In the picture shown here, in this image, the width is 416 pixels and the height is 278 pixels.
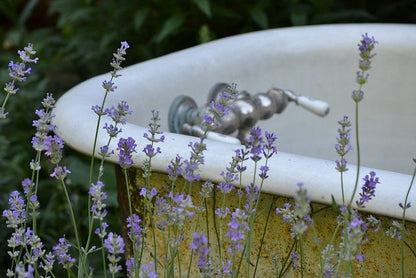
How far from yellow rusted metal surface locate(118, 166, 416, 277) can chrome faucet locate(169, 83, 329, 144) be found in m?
0.31

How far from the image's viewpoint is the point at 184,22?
257 centimetres

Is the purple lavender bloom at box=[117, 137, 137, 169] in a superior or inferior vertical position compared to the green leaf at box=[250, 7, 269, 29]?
inferior

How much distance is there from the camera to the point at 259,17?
2.44 metres

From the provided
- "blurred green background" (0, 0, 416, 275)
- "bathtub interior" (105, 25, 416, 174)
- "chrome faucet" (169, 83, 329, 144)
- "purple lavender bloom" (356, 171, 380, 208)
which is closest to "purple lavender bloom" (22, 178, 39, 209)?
"purple lavender bloom" (356, 171, 380, 208)

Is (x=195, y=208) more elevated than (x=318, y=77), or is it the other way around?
(x=318, y=77)

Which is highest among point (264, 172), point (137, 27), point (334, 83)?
point (137, 27)

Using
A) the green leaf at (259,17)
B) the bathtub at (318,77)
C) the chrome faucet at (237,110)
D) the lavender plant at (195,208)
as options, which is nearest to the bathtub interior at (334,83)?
the bathtub at (318,77)

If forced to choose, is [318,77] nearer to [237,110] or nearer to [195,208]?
[237,110]

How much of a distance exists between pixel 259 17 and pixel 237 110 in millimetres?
789

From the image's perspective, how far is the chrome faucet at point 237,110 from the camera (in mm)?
1673

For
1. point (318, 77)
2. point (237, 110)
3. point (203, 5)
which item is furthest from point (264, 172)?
point (203, 5)

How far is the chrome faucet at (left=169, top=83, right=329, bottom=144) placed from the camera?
167 cm

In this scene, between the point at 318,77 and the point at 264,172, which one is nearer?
the point at 264,172

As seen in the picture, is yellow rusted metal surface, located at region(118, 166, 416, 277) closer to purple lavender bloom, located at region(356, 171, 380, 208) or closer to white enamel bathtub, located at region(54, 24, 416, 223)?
purple lavender bloom, located at region(356, 171, 380, 208)
